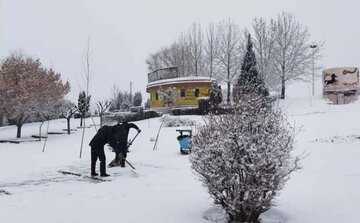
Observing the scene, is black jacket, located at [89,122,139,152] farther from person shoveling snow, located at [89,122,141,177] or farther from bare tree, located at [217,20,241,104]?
bare tree, located at [217,20,241,104]

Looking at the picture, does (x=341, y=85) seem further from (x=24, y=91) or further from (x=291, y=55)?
(x=24, y=91)

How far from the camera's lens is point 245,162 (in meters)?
5.67

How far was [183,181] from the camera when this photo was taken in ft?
31.8

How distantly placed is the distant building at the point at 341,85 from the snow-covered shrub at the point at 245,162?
32.4 m

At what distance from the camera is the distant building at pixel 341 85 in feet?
119

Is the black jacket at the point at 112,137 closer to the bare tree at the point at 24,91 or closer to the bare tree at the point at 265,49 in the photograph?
the bare tree at the point at 24,91

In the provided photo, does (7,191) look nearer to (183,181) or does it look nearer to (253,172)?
(183,181)

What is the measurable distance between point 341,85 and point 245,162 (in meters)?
34.1

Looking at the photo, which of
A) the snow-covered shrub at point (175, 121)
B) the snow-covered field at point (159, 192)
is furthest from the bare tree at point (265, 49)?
the snow-covered field at point (159, 192)

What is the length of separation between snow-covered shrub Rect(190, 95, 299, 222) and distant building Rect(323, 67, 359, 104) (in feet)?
106

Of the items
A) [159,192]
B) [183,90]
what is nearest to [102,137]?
[159,192]

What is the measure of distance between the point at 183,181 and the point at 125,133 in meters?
3.52

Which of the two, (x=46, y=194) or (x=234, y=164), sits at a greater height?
(x=234, y=164)

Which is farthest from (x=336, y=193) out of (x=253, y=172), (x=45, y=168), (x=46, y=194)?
(x=45, y=168)
